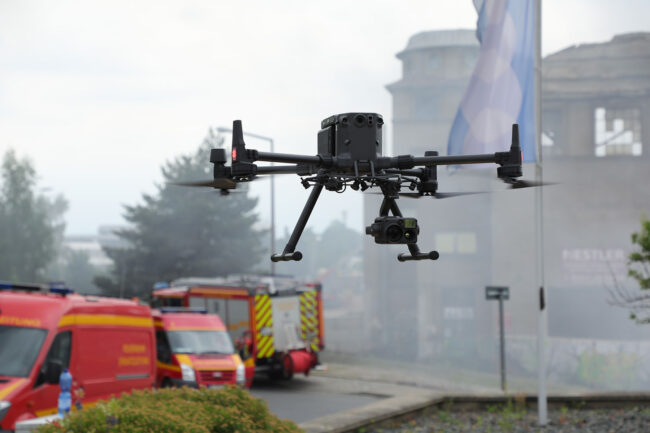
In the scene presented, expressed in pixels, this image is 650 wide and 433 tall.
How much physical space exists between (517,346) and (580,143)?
1032 cm

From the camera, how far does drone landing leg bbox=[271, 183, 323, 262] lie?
16.2ft

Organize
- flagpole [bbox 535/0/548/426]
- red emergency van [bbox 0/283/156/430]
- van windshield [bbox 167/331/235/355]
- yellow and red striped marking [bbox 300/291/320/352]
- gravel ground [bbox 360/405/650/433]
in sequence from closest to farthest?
red emergency van [bbox 0/283/156/430] → gravel ground [bbox 360/405/650/433] → flagpole [bbox 535/0/548/426] → van windshield [bbox 167/331/235/355] → yellow and red striped marking [bbox 300/291/320/352]

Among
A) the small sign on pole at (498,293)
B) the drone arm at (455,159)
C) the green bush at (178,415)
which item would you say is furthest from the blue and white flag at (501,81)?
the drone arm at (455,159)

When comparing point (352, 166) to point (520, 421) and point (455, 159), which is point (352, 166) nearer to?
point (455, 159)

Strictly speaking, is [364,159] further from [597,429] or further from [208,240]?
[208,240]

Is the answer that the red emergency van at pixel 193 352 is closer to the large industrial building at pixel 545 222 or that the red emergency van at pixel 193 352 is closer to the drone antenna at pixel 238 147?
the drone antenna at pixel 238 147

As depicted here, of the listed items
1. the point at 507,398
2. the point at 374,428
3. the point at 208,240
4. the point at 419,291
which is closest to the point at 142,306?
the point at 374,428

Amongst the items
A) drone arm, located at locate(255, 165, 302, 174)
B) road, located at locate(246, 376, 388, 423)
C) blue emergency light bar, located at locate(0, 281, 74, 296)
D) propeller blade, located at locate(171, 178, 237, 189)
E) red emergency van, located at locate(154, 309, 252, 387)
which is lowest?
road, located at locate(246, 376, 388, 423)

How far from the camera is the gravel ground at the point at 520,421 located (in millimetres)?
12258

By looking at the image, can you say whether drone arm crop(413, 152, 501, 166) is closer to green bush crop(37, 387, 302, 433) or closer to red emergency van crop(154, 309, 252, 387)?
green bush crop(37, 387, 302, 433)

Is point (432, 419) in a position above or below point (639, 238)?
below

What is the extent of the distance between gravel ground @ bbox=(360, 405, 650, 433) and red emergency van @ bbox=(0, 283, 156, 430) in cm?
384

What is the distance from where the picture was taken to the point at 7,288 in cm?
1245

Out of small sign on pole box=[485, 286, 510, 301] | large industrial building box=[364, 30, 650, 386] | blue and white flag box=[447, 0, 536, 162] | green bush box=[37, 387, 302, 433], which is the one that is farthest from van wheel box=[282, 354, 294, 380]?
large industrial building box=[364, 30, 650, 386]
